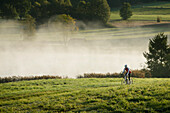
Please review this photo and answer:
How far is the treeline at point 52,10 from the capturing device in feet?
353

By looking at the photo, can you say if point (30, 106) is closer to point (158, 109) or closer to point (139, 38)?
point (158, 109)

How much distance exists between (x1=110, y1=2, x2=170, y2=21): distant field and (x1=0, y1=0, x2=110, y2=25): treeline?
33.8ft

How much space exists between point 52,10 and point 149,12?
5083 centimetres

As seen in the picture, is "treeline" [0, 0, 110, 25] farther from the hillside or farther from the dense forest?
the hillside

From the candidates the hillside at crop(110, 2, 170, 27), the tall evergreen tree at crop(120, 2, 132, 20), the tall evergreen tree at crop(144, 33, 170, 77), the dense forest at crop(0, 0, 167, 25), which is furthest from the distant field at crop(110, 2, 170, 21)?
the tall evergreen tree at crop(144, 33, 170, 77)

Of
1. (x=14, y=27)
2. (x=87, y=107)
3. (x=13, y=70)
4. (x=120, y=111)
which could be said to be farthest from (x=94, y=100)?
(x=14, y=27)

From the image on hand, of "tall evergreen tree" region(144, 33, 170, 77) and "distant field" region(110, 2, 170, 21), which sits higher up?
"distant field" region(110, 2, 170, 21)

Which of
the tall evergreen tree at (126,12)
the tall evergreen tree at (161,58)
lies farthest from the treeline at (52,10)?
the tall evergreen tree at (161,58)

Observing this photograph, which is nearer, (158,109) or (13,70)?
(158,109)

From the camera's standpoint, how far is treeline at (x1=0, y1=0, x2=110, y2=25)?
353ft

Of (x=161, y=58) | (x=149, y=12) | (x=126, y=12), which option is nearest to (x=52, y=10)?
(x=126, y=12)

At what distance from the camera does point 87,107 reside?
48.2ft

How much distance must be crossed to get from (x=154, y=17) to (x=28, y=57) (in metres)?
72.4

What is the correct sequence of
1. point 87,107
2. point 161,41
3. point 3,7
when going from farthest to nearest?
1. point 3,7
2. point 161,41
3. point 87,107
